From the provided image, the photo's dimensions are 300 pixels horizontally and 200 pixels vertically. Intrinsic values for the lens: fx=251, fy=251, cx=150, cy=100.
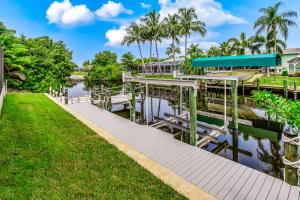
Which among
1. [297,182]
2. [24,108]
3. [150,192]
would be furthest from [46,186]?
[24,108]

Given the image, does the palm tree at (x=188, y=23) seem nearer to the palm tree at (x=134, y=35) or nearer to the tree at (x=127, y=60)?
the palm tree at (x=134, y=35)

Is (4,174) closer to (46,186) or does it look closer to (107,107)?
(46,186)

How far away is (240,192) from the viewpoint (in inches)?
234

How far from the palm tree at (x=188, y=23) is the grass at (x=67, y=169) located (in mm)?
39652

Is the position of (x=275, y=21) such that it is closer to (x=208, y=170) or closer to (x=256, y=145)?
(x=256, y=145)

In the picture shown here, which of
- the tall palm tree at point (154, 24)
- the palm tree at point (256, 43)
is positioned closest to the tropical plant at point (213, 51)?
the palm tree at point (256, 43)

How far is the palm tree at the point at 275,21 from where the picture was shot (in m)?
37.6

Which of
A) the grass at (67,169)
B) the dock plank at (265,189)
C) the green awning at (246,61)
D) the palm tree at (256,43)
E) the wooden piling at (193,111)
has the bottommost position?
the dock plank at (265,189)

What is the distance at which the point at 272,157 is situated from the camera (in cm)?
1041

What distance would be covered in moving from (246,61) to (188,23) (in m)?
30.0

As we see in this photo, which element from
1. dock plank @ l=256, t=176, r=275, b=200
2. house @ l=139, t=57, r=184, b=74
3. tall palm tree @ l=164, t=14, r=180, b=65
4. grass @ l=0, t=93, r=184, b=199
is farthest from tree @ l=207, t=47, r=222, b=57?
dock plank @ l=256, t=176, r=275, b=200

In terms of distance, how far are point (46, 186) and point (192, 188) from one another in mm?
3431

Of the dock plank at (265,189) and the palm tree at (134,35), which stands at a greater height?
the palm tree at (134,35)

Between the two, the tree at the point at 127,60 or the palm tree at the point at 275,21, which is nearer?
the palm tree at the point at 275,21
